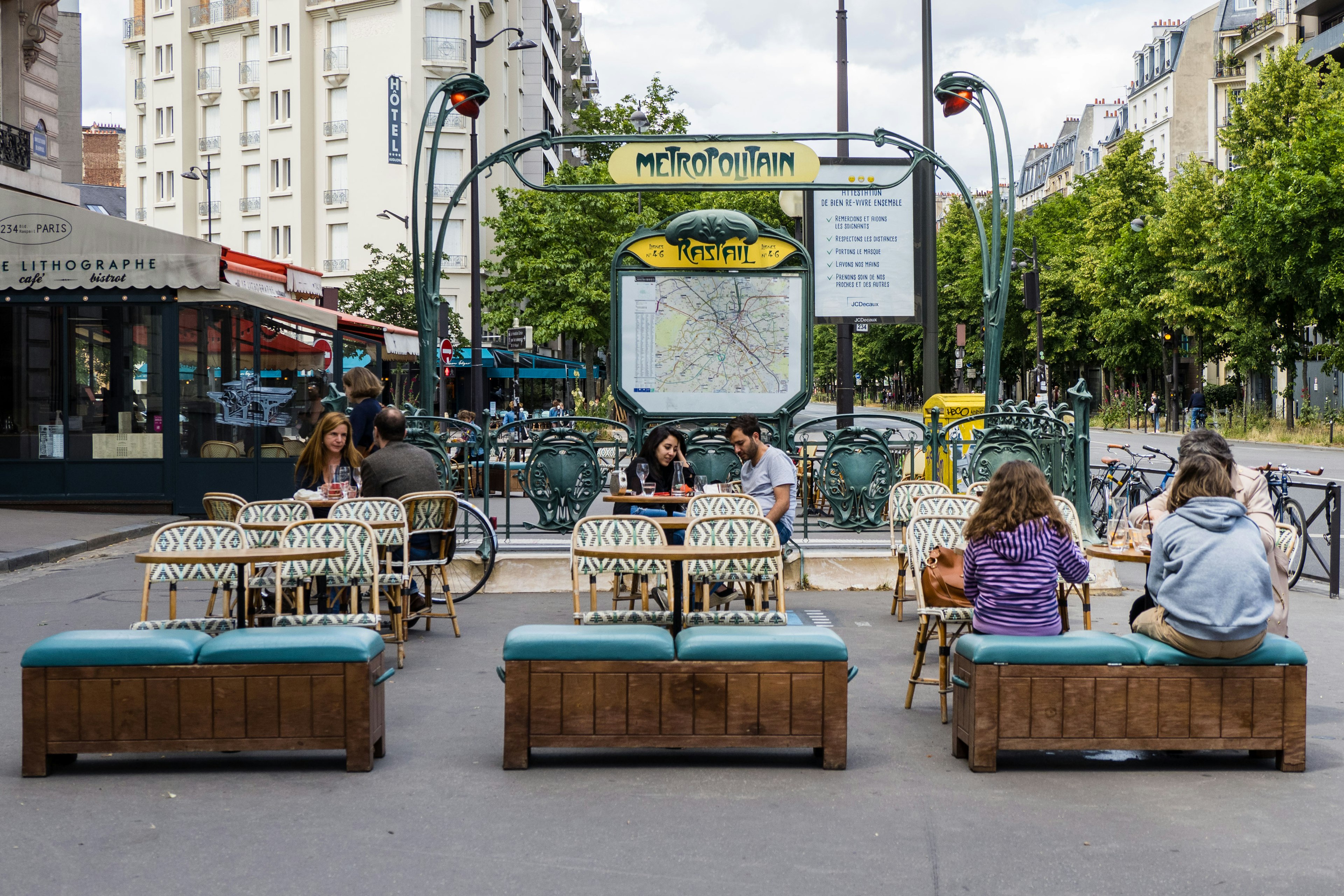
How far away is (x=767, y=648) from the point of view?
18.5ft

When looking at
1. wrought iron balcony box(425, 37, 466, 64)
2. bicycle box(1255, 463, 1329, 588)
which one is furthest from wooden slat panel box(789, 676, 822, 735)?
wrought iron balcony box(425, 37, 466, 64)

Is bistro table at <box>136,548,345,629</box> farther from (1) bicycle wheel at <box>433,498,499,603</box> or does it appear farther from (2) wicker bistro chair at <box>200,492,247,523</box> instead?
(1) bicycle wheel at <box>433,498,499,603</box>

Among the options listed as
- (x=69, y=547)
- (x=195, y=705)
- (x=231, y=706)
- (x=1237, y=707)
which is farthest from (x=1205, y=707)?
(x=69, y=547)

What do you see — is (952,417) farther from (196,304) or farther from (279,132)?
(279,132)

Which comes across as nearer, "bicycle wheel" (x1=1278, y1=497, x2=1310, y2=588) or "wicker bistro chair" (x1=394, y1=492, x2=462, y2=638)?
"wicker bistro chair" (x1=394, y1=492, x2=462, y2=638)

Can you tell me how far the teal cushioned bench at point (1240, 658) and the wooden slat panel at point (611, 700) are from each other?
2.13 metres

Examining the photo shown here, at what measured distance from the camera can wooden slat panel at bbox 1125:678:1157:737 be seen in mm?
5629

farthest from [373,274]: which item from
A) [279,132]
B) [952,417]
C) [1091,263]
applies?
[952,417]

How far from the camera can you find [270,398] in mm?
18750

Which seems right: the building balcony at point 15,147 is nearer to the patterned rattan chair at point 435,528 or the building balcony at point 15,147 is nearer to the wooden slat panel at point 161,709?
the patterned rattan chair at point 435,528

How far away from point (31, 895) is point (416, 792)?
1.51m

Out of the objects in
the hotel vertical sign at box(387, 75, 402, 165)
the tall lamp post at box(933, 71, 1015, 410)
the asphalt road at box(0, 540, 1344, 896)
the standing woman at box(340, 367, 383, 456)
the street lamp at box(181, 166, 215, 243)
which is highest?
the hotel vertical sign at box(387, 75, 402, 165)

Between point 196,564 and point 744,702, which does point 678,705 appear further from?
point 196,564

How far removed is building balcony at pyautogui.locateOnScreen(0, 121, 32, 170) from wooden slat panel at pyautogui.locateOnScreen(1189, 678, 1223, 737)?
2181cm
